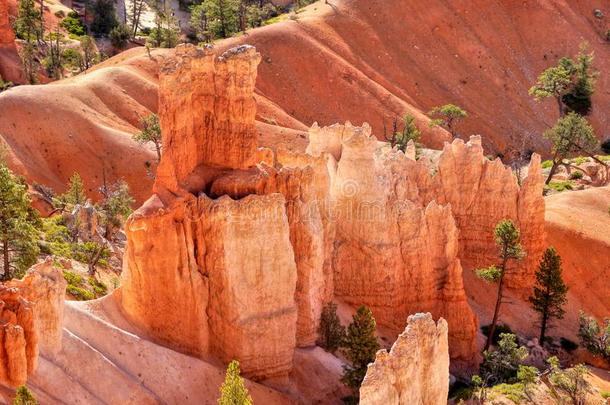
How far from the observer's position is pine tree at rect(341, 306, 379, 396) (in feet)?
112

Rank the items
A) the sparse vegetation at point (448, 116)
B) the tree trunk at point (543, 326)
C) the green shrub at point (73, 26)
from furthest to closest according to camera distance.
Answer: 1. the green shrub at point (73, 26)
2. the sparse vegetation at point (448, 116)
3. the tree trunk at point (543, 326)

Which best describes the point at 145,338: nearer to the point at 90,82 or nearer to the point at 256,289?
the point at 256,289

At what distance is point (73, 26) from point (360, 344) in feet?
268

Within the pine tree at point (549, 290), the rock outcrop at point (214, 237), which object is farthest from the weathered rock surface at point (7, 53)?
the rock outcrop at point (214, 237)

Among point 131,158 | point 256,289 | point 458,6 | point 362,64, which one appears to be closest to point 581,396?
point 256,289

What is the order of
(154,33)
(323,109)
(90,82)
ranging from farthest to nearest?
1. (154,33)
2. (323,109)
3. (90,82)

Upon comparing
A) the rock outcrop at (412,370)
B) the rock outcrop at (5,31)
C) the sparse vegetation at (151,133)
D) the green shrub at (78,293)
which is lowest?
the green shrub at (78,293)

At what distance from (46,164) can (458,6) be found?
2175 inches

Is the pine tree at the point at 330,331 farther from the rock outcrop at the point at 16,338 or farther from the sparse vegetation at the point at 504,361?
the rock outcrop at the point at 16,338

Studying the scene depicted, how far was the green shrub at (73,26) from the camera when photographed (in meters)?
107

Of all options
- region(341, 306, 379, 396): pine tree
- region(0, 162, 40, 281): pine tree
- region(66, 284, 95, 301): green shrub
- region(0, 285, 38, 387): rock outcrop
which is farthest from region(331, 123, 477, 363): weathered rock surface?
region(0, 285, 38, 387): rock outcrop

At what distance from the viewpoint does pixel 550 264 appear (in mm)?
46844

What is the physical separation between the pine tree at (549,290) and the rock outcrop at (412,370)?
20993mm

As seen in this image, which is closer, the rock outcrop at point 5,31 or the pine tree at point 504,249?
the pine tree at point 504,249
